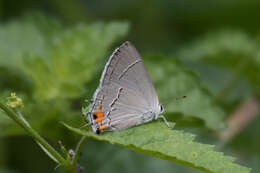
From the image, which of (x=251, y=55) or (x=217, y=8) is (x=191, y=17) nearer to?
(x=217, y=8)

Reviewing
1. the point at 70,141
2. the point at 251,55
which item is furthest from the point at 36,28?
the point at 251,55

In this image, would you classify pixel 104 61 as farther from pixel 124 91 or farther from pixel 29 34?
pixel 124 91

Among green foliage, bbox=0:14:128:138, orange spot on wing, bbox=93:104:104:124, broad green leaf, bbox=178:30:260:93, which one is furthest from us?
broad green leaf, bbox=178:30:260:93

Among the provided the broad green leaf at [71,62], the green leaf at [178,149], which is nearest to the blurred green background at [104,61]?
the broad green leaf at [71,62]

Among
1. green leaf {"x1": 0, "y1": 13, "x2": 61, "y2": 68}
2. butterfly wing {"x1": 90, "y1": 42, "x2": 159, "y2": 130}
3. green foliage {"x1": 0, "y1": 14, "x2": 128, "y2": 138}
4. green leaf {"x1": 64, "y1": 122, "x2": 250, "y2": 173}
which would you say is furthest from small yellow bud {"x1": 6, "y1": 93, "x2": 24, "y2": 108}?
green leaf {"x1": 0, "y1": 13, "x2": 61, "y2": 68}

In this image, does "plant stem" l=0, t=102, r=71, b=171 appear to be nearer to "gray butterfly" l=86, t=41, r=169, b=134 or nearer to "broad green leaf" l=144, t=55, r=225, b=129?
"gray butterfly" l=86, t=41, r=169, b=134

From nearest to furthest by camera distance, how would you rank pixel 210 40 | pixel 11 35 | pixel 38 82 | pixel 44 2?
pixel 38 82
pixel 11 35
pixel 210 40
pixel 44 2
